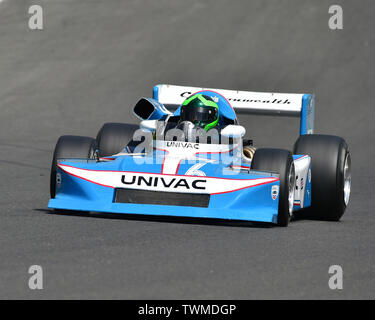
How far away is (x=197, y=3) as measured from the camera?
1150 inches

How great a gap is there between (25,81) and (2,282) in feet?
63.8

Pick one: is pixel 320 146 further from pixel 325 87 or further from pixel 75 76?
pixel 75 76

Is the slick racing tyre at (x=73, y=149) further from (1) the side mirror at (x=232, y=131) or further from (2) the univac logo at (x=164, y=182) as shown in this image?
(1) the side mirror at (x=232, y=131)

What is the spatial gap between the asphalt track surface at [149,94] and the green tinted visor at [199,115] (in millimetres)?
1494

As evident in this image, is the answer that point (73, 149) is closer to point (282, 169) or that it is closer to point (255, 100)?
point (282, 169)

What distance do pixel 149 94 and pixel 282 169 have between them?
47.9ft

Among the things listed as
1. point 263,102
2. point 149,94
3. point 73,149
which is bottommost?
point 73,149

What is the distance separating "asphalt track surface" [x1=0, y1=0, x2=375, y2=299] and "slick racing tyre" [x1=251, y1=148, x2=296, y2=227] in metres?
0.26

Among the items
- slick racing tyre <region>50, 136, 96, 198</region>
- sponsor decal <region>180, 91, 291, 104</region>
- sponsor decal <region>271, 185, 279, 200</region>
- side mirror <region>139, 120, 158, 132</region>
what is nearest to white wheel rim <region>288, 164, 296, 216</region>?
sponsor decal <region>271, 185, 279, 200</region>

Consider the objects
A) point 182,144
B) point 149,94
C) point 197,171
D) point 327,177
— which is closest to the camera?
point 197,171

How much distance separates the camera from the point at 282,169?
28.4 feet

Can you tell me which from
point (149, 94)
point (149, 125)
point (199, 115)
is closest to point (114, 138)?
point (149, 125)

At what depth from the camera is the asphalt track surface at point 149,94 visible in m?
6.13

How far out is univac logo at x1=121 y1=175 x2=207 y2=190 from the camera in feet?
27.7
